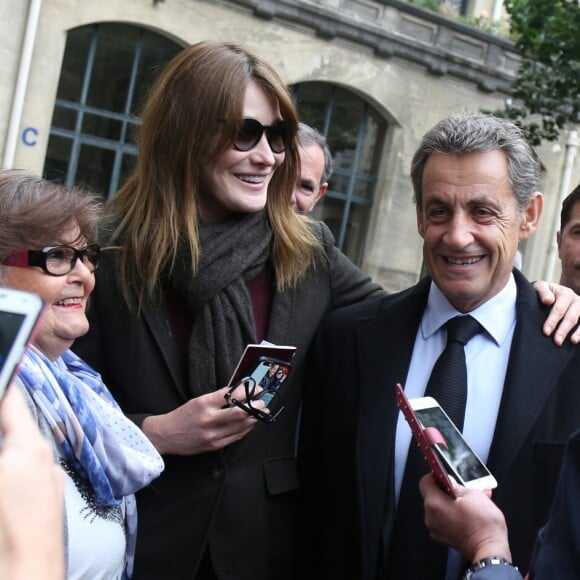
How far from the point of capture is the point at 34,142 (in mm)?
10906

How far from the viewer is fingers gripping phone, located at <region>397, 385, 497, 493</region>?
6.75 ft

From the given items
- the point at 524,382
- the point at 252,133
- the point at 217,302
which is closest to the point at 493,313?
the point at 524,382

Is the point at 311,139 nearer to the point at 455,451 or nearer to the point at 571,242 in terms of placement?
the point at 571,242

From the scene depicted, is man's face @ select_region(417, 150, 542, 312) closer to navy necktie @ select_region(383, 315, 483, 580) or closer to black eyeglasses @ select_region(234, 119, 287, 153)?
navy necktie @ select_region(383, 315, 483, 580)

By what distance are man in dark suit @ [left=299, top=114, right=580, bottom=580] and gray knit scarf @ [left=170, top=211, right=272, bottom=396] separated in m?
0.37

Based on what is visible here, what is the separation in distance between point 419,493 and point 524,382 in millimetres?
443

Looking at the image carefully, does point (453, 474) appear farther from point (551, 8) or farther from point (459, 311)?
point (551, 8)

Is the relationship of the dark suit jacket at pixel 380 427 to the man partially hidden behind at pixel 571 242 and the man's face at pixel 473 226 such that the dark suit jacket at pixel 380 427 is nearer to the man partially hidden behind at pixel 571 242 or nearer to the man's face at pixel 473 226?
the man's face at pixel 473 226

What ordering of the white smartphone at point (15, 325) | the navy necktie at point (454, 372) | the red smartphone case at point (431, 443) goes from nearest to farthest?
the white smartphone at point (15, 325)
the red smartphone case at point (431, 443)
the navy necktie at point (454, 372)

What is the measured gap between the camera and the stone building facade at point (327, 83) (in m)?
10.9

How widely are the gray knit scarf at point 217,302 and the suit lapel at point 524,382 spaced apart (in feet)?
2.81

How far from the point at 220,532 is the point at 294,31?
11029 mm

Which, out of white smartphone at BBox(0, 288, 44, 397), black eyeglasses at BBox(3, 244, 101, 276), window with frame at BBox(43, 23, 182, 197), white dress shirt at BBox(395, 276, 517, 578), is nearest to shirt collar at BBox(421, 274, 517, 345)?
white dress shirt at BBox(395, 276, 517, 578)

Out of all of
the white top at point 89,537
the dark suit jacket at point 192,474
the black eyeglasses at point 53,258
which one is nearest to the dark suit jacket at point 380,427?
the dark suit jacket at point 192,474
